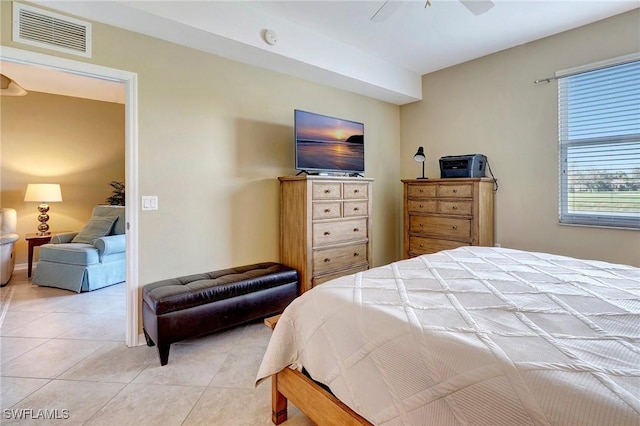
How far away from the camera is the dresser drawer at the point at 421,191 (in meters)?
3.59

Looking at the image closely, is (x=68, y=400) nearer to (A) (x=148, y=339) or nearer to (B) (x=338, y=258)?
(A) (x=148, y=339)

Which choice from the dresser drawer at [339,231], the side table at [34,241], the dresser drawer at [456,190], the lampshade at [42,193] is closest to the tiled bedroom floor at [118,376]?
the dresser drawer at [339,231]

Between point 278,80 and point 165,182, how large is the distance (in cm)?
160

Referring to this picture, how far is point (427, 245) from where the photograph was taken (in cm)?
366

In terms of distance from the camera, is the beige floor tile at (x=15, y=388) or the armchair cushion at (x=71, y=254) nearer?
the beige floor tile at (x=15, y=388)

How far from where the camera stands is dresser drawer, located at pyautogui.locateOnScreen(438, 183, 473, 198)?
10.9 ft

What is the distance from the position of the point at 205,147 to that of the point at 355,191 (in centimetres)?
159

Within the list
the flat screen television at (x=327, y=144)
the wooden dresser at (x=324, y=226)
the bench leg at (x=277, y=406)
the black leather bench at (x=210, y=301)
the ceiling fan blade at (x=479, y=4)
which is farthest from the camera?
the flat screen television at (x=327, y=144)

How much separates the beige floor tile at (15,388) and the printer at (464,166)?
390cm

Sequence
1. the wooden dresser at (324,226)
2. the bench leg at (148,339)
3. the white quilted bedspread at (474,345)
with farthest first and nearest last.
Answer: the wooden dresser at (324,226)
the bench leg at (148,339)
the white quilted bedspread at (474,345)

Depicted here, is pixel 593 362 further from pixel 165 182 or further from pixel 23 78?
pixel 23 78

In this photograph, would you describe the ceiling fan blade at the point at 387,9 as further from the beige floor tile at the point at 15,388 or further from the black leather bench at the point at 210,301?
the beige floor tile at the point at 15,388

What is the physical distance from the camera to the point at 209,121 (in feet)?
9.45

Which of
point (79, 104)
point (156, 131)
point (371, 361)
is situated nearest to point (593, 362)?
point (371, 361)
